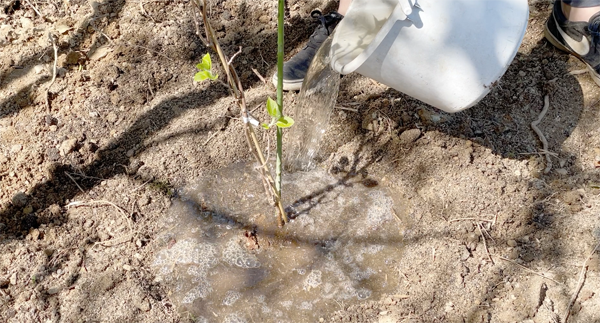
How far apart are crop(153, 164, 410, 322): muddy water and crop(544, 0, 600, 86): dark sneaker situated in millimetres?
1012

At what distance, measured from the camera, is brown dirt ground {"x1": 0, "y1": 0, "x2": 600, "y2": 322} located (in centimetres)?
167

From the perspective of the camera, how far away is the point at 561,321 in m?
1.55

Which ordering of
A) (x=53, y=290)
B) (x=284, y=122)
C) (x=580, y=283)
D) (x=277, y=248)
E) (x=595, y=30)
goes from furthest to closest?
(x=595, y=30), (x=277, y=248), (x=53, y=290), (x=580, y=283), (x=284, y=122)

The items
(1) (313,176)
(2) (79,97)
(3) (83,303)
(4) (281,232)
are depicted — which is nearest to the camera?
(3) (83,303)

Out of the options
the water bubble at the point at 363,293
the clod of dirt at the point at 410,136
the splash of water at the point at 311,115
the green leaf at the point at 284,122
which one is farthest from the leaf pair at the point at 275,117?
the clod of dirt at the point at 410,136

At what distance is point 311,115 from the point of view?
79.7 inches

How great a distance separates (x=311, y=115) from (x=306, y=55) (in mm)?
402

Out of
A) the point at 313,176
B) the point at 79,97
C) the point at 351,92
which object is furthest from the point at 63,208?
the point at 351,92

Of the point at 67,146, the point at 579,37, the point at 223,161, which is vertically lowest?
the point at 223,161

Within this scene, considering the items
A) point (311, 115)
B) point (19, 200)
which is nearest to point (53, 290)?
point (19, 200)

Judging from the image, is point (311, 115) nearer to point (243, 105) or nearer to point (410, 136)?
point (410, 136)

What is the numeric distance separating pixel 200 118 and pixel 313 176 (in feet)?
1.72

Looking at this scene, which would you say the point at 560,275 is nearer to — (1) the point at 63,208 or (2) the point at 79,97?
(1) the point at 63,208

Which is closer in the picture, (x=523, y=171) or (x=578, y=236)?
(x=578, y=236)
